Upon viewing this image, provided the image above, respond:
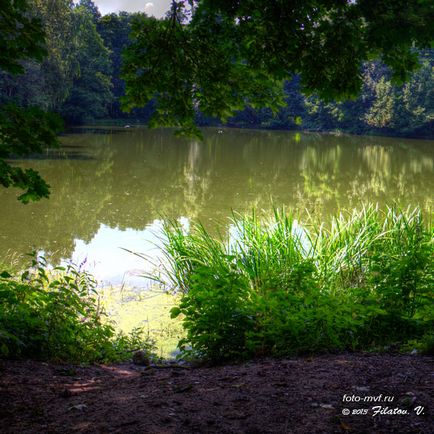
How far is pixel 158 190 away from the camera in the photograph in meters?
17.5

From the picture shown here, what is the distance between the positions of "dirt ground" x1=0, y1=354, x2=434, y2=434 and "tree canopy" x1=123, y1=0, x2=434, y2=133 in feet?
7.40

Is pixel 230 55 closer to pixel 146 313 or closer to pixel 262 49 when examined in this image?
pixel 262 49

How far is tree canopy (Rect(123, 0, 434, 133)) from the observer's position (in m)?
3.96

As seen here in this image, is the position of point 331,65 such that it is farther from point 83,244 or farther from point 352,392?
point 83,244

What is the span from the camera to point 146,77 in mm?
4750

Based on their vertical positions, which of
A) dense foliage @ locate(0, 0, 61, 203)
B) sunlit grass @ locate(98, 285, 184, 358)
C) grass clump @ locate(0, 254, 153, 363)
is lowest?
sunlit grass @ locate(98, 285, 184, 358)

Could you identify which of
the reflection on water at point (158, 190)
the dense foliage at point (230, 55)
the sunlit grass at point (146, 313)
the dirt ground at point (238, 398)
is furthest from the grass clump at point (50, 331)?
the reflection on water at point (158, 190)

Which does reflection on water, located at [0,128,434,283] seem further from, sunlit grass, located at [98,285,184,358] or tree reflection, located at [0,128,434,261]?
sunlit grass, located at [98,285,184,358]

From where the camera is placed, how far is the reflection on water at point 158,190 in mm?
10648

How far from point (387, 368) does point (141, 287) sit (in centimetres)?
497

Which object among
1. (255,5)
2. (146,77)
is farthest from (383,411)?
(146,77)

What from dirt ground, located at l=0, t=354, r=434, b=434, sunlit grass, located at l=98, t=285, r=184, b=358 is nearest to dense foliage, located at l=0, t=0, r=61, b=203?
dirt ground, located at l=0, t=354, r=434, b=434

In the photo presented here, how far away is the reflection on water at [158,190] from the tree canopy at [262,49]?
27.6 inches

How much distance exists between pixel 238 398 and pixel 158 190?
48.1 ft
